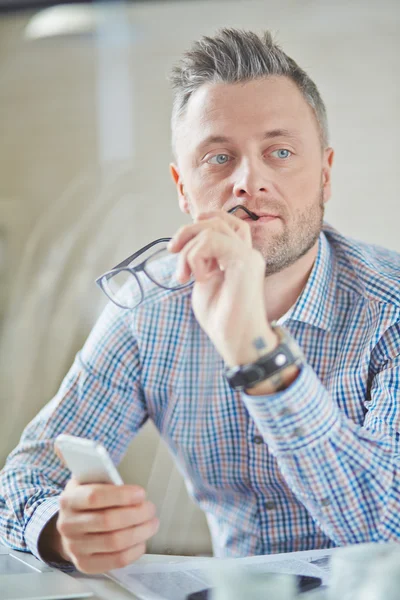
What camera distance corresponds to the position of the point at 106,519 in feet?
2.59

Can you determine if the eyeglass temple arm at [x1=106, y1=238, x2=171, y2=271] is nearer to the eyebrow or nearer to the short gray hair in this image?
the eyebrow

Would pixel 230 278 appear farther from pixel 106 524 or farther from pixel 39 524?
pixel 39 524

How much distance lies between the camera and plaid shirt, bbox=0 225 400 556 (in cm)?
107

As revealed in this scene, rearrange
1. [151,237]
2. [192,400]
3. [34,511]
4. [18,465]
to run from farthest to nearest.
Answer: [151,237]
[192,400]
[18,465]
[34,511]

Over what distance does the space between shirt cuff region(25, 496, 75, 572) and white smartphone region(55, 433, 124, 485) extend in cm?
16

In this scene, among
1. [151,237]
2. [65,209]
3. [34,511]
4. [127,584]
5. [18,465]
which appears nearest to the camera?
[127,584]

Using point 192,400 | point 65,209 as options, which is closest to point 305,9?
point 65,209

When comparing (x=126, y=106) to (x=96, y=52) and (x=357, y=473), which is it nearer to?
(x=96, y=52)

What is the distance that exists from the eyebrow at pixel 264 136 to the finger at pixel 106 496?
631 millimetres

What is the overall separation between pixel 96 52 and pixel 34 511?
1.08m

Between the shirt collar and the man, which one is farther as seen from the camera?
the shirt collar

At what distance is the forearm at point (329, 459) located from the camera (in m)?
0.79

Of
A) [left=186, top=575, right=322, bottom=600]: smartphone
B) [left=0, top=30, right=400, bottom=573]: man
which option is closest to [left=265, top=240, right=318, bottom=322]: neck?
[left=0, top=30, right=400, bottom=573]: man

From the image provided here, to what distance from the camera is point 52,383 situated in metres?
1.63
